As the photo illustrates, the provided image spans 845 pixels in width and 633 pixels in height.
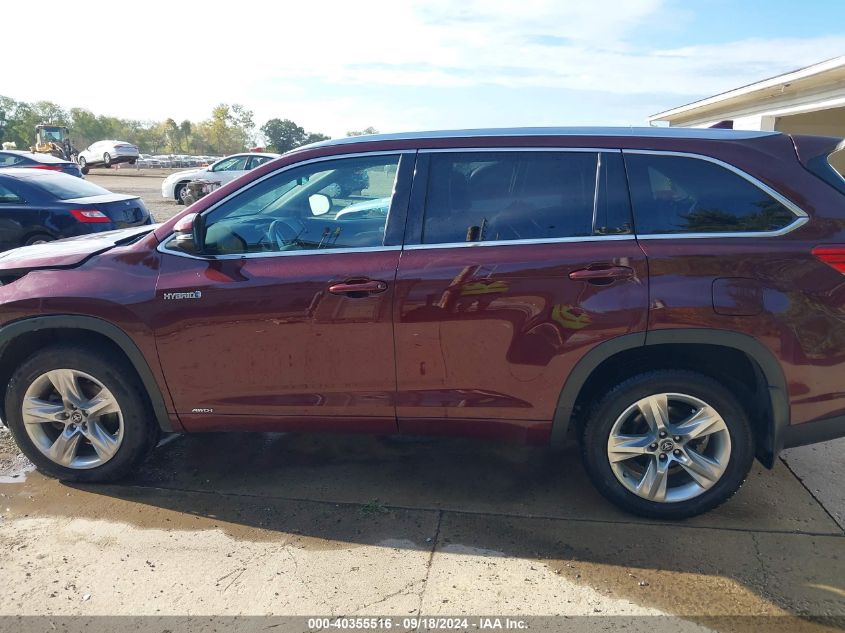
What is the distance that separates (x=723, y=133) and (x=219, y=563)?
3.21m

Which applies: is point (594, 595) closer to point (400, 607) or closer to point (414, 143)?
point (400, 607)

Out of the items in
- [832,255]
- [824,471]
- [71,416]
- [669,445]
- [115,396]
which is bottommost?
[824,471]

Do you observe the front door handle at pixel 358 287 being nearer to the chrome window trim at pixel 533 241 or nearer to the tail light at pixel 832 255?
the chrome window trim at pixel 533 241

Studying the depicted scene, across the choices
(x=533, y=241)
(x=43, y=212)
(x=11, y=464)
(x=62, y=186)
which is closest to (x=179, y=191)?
(x=62, y=186)

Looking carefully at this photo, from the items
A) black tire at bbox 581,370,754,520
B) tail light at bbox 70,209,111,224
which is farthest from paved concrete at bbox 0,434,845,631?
tail light at bbox 70,209,111,224

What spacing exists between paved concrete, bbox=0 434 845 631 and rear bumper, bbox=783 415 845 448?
1.57 feet

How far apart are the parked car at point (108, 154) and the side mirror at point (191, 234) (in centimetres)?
4671

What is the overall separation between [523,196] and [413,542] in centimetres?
179

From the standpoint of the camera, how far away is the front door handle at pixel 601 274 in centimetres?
291

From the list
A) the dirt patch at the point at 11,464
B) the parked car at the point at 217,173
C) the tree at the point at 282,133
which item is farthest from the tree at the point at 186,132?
the dirt patch at the point at 11,464

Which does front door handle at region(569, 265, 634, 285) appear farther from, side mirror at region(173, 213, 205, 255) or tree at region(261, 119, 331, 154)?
tree at region(261, 119, 331, 154)

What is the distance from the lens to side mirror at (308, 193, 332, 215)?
11.0ft

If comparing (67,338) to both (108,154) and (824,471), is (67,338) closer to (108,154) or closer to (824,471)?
(824,471)

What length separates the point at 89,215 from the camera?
27.1ft
